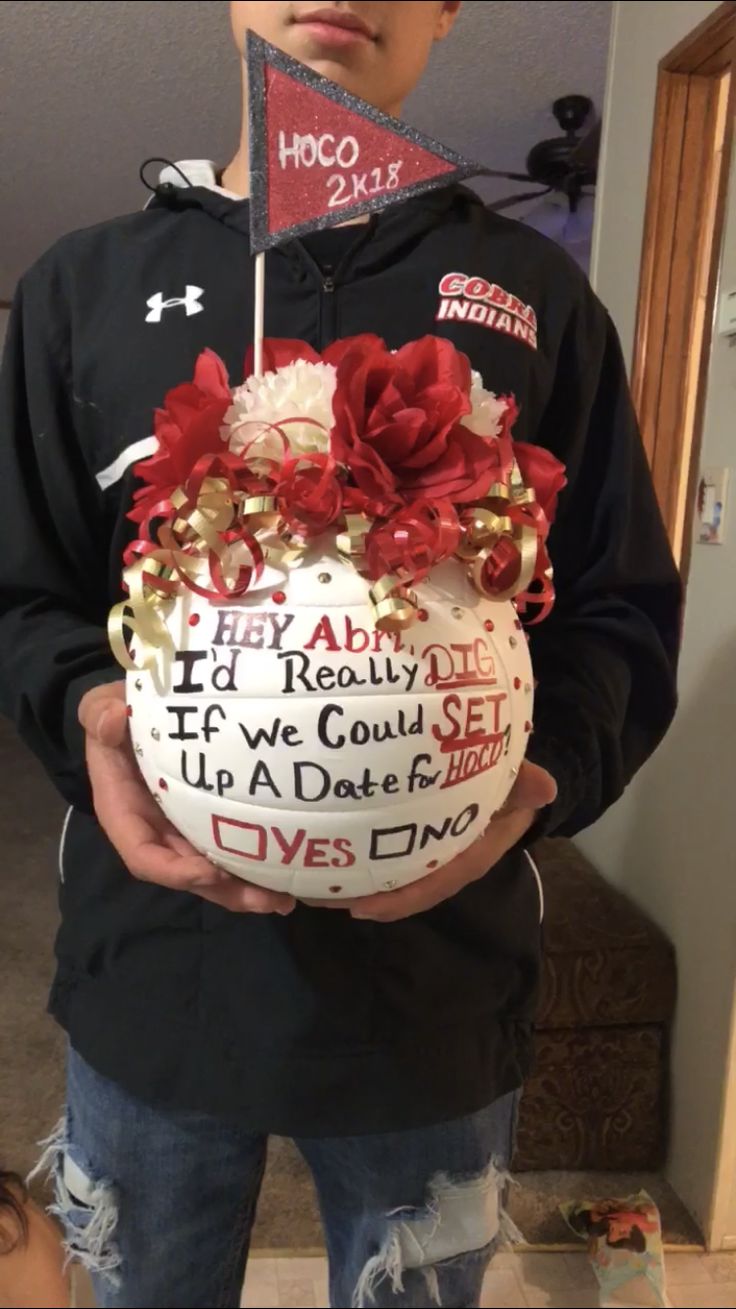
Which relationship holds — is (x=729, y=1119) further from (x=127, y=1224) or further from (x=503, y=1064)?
(x=127, y=1224)

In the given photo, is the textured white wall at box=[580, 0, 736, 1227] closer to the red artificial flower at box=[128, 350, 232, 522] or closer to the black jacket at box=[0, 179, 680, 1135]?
the black jacket at box=[0, 179, 680, 1135]

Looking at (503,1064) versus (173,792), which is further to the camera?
(503,1064)

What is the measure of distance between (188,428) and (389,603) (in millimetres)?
88

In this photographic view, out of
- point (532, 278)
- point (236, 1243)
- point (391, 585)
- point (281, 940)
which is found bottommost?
point (236, 1243)

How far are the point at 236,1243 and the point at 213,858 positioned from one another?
22cm

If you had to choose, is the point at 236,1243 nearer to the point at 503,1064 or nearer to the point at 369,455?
the point at 503,1064

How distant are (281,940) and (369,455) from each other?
9.2 inches

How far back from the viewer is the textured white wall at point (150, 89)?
39 cm

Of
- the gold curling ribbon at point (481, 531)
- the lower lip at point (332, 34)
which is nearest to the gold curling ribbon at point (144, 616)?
the gold curling ribbon at point (481, 531)

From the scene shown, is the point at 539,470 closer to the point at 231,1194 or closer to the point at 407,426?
the point at 407,426

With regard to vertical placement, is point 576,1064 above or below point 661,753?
below

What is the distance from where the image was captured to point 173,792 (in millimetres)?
328

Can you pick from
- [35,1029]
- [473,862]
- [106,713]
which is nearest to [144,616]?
[106,713]

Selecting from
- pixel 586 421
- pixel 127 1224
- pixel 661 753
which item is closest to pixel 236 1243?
pixel 127 1224
